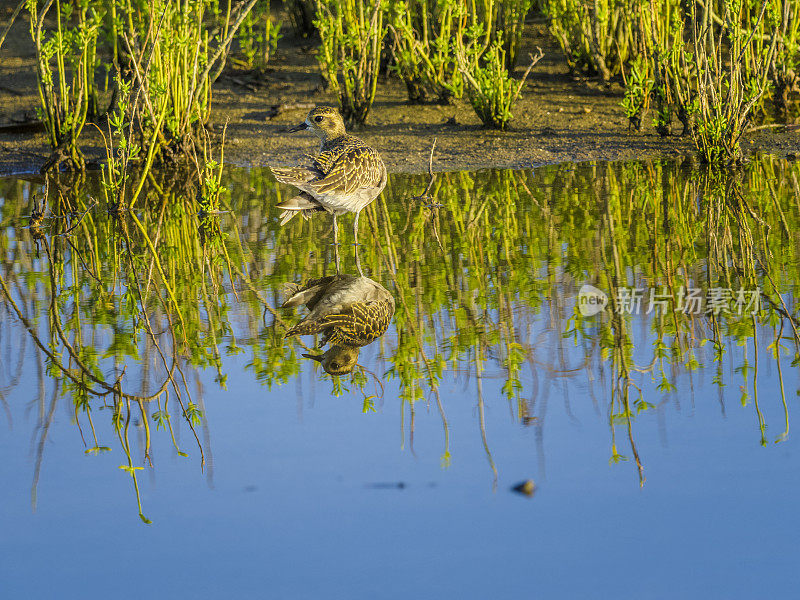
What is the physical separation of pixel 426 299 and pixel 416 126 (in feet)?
19.4

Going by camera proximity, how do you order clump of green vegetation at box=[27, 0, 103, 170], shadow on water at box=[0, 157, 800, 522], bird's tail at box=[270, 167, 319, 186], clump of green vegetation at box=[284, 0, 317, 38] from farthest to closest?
clump of green vegetation at box=[284, 0, 317, 38]
clump of green vegetation at box=[27, 0, 103, 170]
bird's tail at box=[270, 167, 319, 186]
shadow on water at box=[0, 157, 800, 522]

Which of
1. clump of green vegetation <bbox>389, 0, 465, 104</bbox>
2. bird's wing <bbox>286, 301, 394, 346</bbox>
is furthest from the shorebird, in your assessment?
clump of green vegetation <bbox>389, 0, 465, 104</bbox>

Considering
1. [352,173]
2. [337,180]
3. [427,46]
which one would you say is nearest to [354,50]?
[427,46]

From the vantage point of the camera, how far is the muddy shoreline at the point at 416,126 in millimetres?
10828

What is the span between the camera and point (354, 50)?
39.0ft

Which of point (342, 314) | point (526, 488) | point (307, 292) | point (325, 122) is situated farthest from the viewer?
point (325, 122)

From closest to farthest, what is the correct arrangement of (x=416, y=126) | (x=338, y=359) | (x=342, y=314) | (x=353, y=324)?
(x=338, y=359), (x=353, y=324), (x=342, y=314), (x=416, y=126)

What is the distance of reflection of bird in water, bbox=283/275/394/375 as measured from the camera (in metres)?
5.48

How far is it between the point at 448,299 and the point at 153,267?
226 centimetres

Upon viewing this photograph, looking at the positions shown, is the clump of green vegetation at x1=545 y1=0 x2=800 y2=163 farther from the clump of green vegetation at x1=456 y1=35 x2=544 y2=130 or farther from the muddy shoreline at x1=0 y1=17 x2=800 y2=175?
the clump of green vegetation at x1=456 y1=35 x2=544 y2=130

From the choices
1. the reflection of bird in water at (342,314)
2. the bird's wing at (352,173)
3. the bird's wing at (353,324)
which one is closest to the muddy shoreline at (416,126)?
the bird's wing at (352,173)

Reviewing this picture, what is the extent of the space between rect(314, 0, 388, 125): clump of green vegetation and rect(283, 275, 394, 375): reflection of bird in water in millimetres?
5047

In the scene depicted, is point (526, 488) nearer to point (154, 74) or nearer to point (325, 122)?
point (325, 122)

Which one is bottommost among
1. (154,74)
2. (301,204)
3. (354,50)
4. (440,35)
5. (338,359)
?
(338,359)
